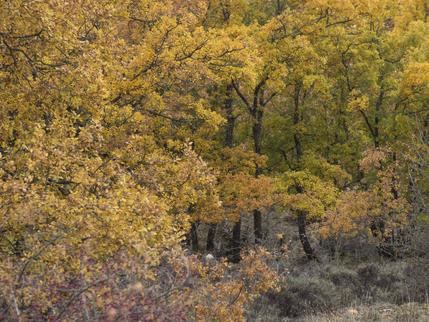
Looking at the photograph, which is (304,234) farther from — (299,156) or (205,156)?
(205,156)

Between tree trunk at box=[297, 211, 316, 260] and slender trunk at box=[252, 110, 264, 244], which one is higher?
slender trunk at box=[252, 110, 264, 244]

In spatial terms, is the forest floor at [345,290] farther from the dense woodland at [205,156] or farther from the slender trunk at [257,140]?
the slender trunk at [257,140]

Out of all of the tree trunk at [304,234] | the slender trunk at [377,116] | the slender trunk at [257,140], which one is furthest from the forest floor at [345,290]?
the slender trunk at [377,116]

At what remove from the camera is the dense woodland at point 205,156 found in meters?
6.01

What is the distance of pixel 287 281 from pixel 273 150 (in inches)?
229

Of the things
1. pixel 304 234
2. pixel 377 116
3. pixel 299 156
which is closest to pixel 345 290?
pixel 304 234

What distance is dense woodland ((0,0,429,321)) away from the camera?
19.7ft

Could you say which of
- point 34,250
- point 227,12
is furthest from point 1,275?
point 227,12

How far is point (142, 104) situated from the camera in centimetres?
1349

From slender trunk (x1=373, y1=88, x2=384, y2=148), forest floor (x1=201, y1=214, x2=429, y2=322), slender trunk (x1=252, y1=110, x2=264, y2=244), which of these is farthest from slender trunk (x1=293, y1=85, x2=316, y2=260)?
slender trunk (x1=373, y1=88, x2=384, y2=148)

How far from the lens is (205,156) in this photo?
18.9 metres

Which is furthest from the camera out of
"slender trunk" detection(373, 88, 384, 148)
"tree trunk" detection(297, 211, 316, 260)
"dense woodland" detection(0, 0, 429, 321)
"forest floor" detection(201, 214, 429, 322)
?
"slender trunk" detection(373, 88, 384, 148)

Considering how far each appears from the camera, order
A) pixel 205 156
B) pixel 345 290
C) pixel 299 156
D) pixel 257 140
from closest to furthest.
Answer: pixel 345 290 → pixel 205 156 → pixel 257 140 → pixel 299 156

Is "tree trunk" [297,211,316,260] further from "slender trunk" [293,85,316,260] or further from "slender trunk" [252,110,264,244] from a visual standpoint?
"slender trunk" [252,110,264,244]
